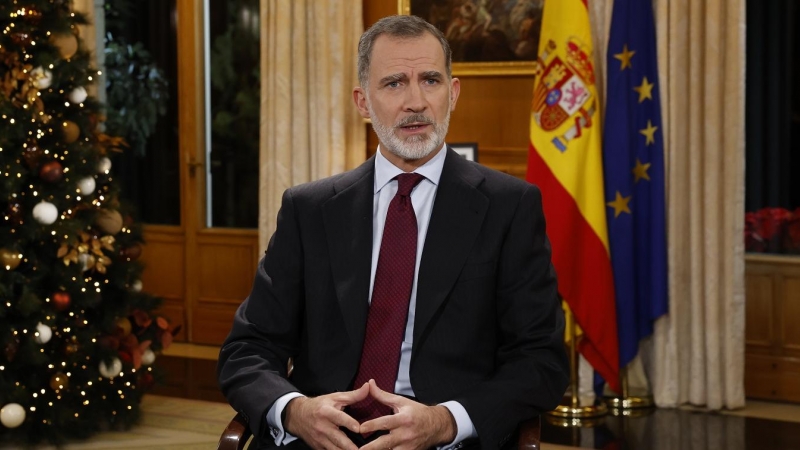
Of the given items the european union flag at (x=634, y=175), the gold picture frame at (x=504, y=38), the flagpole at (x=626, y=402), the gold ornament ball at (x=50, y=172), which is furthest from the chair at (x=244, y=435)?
the gold picture frame at (x=504, y=38)

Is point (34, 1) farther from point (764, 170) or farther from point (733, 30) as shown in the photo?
point (764, 170)

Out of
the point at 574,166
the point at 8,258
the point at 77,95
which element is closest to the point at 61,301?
the point at 8,258

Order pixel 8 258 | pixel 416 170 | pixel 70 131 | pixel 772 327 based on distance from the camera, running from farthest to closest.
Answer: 1. pixel 772 327
2. pixel 70 131
3. pixel 8 258
4. pixel 416 170

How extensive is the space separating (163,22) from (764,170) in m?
3.99

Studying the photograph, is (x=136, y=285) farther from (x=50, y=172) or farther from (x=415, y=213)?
(x=415, y=213)

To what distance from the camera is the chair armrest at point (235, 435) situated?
2.35 meters

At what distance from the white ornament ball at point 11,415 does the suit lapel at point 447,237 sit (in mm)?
2839

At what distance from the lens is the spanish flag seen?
213 inches

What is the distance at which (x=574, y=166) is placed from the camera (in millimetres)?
5418

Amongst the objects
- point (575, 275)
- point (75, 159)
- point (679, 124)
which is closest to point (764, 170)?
point (679, 124)

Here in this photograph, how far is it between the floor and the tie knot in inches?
99.4

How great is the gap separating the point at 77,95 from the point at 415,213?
2.83 meters

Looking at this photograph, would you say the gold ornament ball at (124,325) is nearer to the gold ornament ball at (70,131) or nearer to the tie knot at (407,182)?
the gold ornament ball at (70,131)

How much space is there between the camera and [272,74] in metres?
6.74
